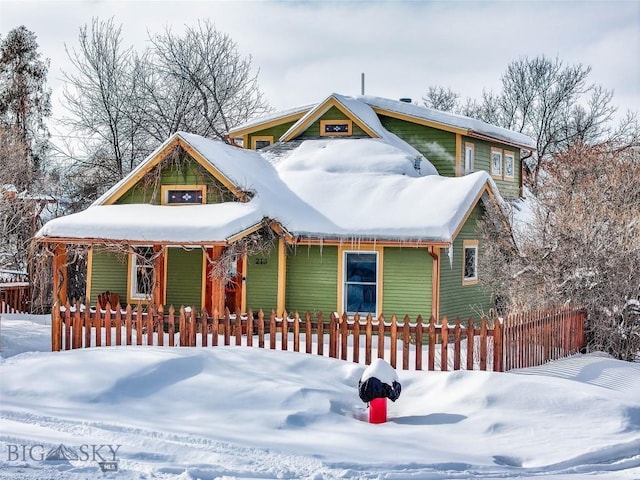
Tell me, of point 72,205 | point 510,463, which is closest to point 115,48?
point 72,205

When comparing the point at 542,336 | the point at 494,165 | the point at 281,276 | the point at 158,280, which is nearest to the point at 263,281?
the point at 281,276

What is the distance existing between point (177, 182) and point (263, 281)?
11.5ft

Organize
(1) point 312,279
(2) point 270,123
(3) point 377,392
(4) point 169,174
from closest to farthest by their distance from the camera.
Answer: (3) point 377,392 < (1) point 312,279 < (4) point 169,174 < (2) point 270,123

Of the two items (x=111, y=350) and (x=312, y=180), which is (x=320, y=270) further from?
(x=111, y=350)

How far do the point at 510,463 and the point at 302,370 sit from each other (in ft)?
13.3

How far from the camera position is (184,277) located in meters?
20.2

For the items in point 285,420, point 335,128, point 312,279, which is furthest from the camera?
point 335,128

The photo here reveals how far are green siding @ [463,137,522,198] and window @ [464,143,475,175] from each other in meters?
0.19

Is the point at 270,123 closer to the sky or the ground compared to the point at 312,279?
closer to the sky

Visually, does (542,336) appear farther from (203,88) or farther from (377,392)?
(203,88)

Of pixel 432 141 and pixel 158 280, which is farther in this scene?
pixel 432 141

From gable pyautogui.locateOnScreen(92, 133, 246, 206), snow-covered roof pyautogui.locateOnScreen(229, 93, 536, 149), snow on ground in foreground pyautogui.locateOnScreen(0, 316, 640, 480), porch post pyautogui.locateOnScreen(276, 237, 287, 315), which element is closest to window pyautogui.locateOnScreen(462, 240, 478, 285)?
snow-covered roof pyautogui.locateOnScreen(229, 93, 536, 149)

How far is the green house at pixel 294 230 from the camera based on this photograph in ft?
58.7

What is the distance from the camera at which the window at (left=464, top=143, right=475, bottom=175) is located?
23578 millimetres
